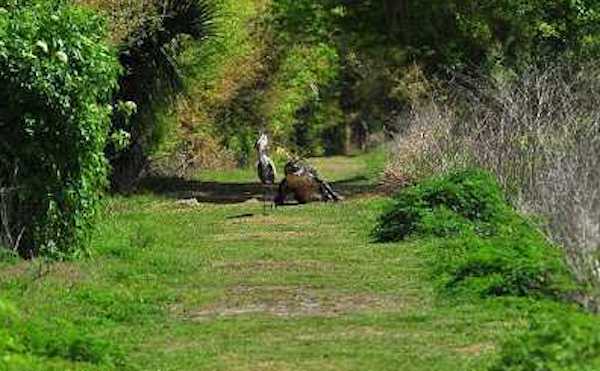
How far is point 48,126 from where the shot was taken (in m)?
14.4

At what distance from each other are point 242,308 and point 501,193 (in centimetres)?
695

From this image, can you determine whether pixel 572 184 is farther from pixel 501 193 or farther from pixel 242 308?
Result: pixel 501 193

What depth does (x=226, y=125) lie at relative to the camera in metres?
39.5

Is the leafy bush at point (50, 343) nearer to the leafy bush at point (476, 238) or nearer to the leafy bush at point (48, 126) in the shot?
the leafy bush at point (476, 238)

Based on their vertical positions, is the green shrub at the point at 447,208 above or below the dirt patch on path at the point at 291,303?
above

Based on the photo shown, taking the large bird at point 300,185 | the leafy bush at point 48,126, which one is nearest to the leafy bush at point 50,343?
the leafy bush at point 48,126

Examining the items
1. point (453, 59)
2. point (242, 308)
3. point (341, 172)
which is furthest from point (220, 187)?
point (242, 308)

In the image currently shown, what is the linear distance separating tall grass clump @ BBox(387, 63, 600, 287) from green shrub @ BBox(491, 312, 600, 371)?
230 cm

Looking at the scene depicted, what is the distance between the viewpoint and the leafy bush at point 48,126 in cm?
1401

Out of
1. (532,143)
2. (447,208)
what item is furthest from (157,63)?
(532,143)

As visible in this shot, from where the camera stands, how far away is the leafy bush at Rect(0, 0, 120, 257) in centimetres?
1401

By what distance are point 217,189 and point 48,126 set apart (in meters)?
18.4

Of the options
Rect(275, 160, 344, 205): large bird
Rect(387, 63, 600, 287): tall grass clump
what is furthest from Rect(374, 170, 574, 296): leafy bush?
Rect(275, 160, 344, 205): large bird

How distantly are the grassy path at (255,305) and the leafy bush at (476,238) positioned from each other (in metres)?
0.36
